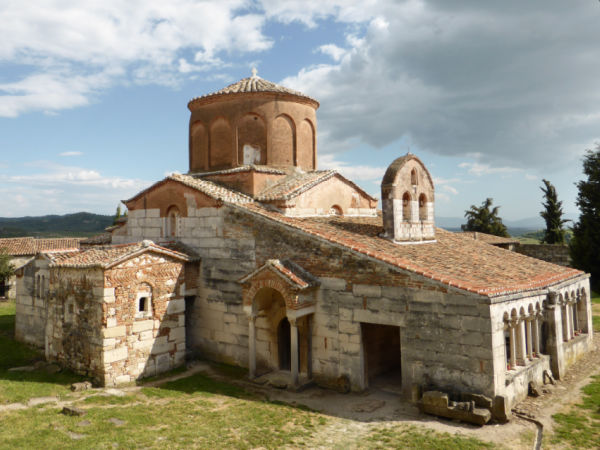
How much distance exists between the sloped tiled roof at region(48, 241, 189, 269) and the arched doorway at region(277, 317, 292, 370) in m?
3.61

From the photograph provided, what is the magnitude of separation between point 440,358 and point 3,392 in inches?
412

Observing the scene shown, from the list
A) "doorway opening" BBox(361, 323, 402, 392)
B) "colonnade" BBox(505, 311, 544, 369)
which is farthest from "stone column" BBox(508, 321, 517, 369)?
"doorway opening" BBox(361, 323, 402, 392)

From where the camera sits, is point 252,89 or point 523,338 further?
point 252,89

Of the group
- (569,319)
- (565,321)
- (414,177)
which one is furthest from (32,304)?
(569,319)

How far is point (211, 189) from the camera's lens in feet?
47.3

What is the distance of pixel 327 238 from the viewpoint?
1103 centimetres

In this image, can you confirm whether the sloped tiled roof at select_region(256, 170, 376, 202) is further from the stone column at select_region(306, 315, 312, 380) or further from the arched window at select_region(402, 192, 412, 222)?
the stone column at select_region(306, 315, 312, 380)

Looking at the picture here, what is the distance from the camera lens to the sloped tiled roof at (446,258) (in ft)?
31.6

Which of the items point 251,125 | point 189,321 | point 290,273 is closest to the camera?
point 290,273

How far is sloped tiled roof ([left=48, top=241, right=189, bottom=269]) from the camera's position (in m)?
11.3

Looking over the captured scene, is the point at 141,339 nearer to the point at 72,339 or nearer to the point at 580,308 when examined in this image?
the point at 72,339

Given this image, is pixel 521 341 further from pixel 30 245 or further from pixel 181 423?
pixel 30 245

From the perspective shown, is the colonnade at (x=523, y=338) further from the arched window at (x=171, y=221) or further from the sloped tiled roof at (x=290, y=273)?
the arched window at (x=171, y=221)

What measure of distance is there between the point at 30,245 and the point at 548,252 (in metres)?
36.6
